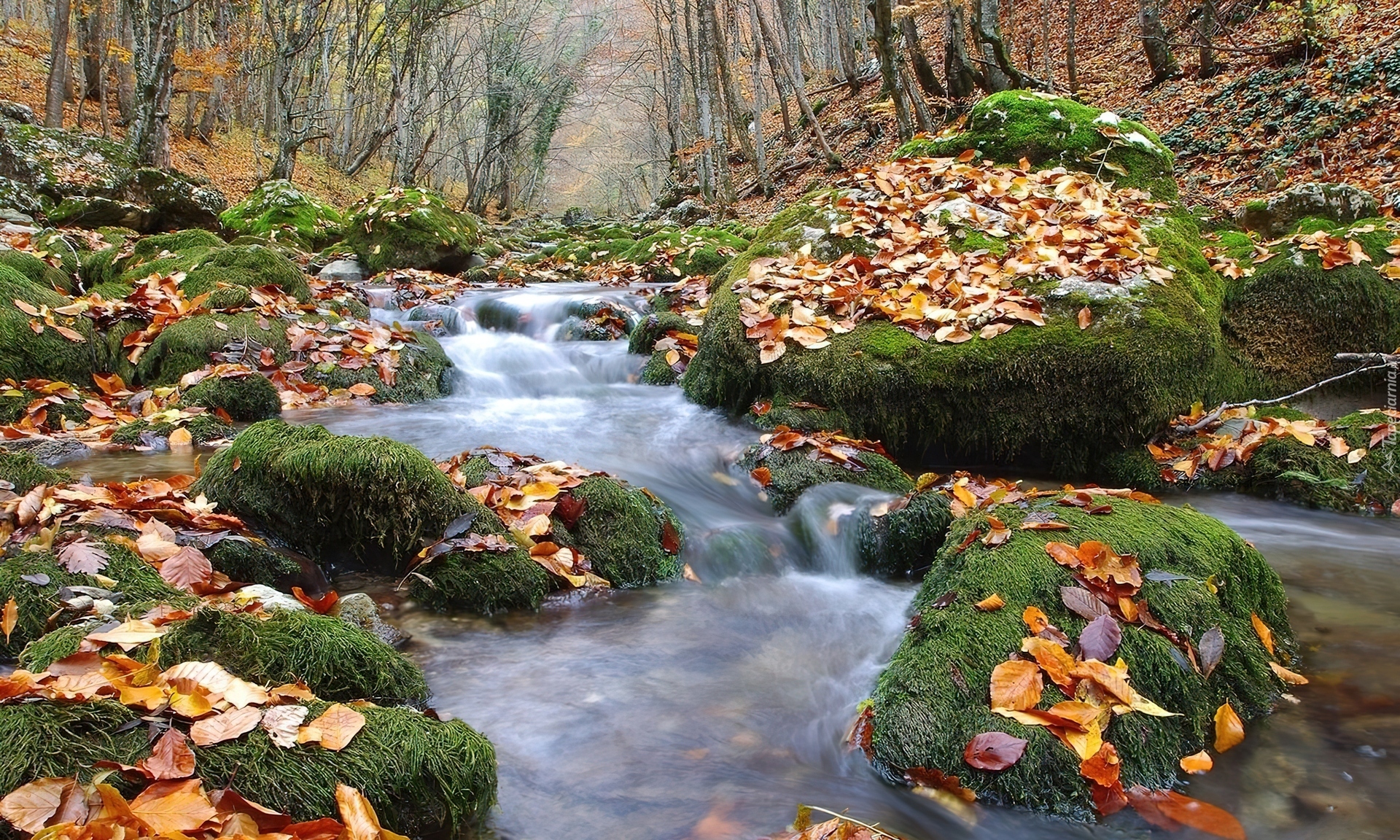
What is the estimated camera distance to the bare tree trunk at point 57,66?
15820mm

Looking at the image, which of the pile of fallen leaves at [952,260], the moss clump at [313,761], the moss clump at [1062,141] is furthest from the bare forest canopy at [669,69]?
the moss clump at [313,761]

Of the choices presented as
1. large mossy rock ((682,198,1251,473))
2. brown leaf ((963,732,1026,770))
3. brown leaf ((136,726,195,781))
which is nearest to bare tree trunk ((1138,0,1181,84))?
large mossy rock ((682,198,1251,473))

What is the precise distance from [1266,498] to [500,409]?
17.6ft

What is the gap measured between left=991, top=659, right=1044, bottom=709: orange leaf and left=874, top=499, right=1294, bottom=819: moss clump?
3 centimetres

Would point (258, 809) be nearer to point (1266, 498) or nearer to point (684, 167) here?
point (1266, 498)

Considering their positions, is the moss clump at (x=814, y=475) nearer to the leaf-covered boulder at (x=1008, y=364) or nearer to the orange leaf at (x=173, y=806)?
the leaf-covered boulder at (x=1008, y=364)

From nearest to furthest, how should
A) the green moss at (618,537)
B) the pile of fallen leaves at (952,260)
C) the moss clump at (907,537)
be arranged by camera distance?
the green moss at (618,537) → the moss clump at (907,537) → the pile of fallen leaves at (952,260)

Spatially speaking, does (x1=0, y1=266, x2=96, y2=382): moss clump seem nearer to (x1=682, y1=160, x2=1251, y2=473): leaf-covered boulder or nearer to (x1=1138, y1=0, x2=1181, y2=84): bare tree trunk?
(x1=682, y1=160, x2=1251, y2=473): leaf-covered boulder

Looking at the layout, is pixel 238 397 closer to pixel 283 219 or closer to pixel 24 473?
pixel 24 473

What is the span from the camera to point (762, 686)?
10.2 ft

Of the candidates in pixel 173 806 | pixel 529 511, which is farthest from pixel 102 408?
pixel 173 806

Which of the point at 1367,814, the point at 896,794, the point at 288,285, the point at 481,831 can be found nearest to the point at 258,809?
the point at 481,831

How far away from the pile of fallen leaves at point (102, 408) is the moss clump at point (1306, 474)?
5.79 metres

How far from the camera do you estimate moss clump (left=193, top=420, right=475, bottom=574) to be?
3.44 metres
